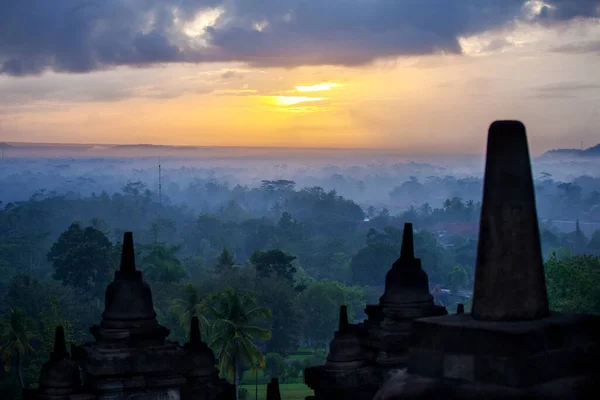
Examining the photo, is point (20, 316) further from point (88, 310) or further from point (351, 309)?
point (351, 309)

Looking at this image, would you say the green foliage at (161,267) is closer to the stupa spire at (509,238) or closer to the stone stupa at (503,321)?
the stone stupa at (503,321)

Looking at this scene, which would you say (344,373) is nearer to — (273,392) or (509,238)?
(273,392)

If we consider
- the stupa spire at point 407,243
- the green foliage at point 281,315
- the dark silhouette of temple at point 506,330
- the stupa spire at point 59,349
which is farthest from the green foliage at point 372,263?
the dark silhouette of temple at point 506,330

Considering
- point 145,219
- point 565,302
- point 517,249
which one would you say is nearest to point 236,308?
point 565,302

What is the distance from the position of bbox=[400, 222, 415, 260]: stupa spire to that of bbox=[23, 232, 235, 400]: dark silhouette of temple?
348cm

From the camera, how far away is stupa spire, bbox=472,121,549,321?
7.25m

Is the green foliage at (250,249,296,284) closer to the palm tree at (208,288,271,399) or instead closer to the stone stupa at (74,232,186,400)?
the palm tree at (208,288,271,399)

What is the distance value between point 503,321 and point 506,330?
0.34m

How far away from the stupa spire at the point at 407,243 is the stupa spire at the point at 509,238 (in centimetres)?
615

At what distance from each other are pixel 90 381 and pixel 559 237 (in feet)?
527

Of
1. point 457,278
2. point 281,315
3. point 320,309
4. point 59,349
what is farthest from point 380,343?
point 457,278

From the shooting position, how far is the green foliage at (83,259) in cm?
8681

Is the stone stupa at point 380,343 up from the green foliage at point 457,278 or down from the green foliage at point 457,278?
up

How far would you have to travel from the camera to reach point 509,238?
728 centimetres
